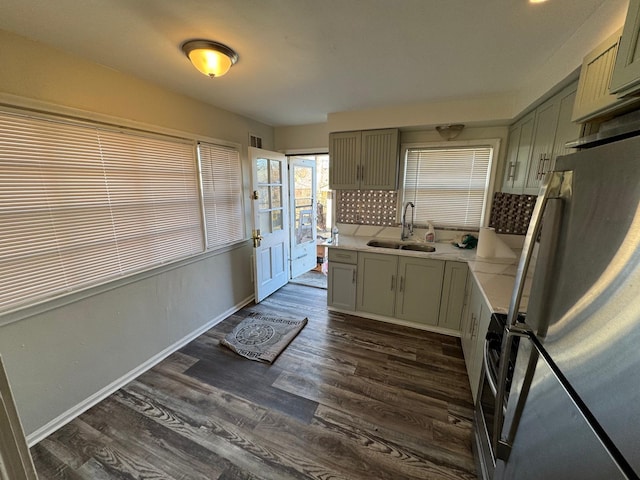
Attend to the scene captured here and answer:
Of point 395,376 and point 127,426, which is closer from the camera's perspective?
point 127,426

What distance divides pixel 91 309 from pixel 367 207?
2.91 m

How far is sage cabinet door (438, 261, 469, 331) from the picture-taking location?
2.49 metres

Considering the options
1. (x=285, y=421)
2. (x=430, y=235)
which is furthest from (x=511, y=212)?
(x=285, y=421)

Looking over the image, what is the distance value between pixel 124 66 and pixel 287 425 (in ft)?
8.93

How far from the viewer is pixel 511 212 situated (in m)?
2.75

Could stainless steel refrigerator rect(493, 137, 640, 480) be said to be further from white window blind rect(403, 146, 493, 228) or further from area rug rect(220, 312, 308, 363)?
white window blind rect(403, 146, 493, 228)

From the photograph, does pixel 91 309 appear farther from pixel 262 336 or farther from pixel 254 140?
pixel 254 140

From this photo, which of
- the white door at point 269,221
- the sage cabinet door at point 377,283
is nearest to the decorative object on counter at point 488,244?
the sage cabinet door at point 377,283

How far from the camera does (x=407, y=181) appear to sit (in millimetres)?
3188

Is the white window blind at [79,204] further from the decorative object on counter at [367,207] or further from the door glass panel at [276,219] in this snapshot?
the decorative object on counter at [367,207]

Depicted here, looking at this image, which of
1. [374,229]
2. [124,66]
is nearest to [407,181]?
[374,229]

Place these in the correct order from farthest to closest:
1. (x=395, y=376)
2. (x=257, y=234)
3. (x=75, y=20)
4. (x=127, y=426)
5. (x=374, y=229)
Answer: (x=374, y=229)
(x=257, y=234)
(x=395, y=376)
(x=127, y=426)
(x=75, y=20)

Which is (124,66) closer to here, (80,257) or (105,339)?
(80,257)

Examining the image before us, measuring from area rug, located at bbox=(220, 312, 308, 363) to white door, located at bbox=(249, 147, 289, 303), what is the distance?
501 millimetres
